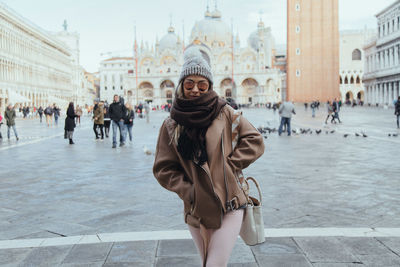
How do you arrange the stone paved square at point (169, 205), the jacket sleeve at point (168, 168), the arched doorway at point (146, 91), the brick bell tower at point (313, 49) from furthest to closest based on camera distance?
1. the arched doorway at point (146, 91)
2. the brick bell tower at point (313, 49)
3. the stone paved square at point (169, 205)
4. the jacket sleeve at point (168, 168)

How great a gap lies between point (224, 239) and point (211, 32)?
8568 centimetres

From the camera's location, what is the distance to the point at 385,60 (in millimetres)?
52906

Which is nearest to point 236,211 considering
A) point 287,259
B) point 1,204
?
point 287,259

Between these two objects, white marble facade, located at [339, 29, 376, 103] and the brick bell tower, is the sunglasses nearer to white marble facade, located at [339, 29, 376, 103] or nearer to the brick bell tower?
the brick bell tower

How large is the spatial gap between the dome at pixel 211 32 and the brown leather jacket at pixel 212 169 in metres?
82.9

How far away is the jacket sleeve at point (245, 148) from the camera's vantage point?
7.01ft

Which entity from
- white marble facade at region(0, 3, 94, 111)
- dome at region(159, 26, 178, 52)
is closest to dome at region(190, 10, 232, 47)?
dome at region(159, 26, 178, 52)

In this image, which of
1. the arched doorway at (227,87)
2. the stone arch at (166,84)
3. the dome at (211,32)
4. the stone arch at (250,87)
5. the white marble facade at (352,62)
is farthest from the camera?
the dome at (211,32)

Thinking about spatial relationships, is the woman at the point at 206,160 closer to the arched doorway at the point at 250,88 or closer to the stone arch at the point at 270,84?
the stone arch at the point at 270,84

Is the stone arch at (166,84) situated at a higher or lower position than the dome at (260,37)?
lower

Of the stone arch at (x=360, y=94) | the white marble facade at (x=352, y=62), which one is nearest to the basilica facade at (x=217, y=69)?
the white marble facade at (x=352, y=62)

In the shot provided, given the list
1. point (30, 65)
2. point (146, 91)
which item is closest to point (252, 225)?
point (30, 65)

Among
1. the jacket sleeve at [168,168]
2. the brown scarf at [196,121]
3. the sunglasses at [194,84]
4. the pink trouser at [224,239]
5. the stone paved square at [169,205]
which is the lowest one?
the stone paved square at [169,205]

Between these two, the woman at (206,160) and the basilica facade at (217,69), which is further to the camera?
the basilica facade at (217,69)
